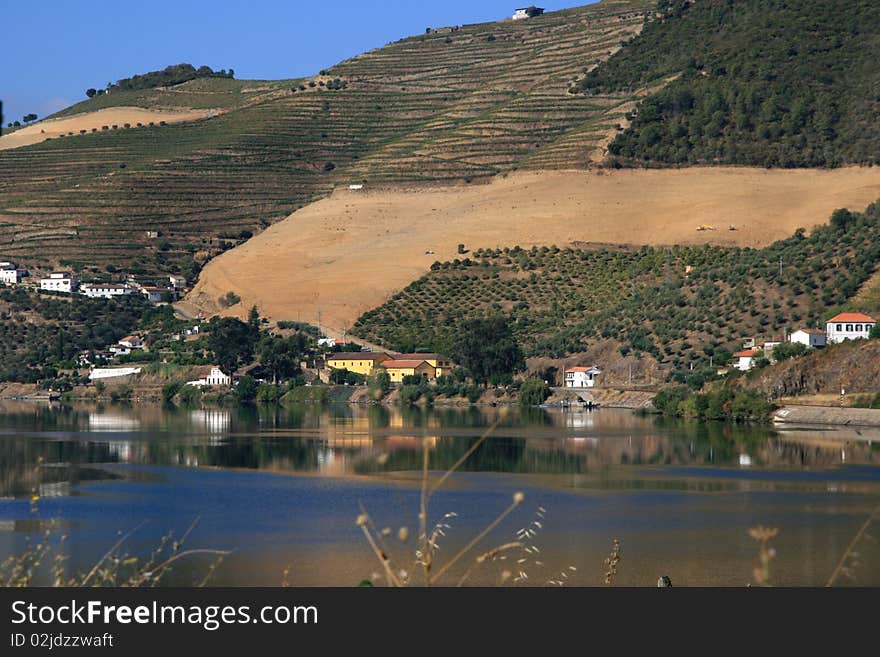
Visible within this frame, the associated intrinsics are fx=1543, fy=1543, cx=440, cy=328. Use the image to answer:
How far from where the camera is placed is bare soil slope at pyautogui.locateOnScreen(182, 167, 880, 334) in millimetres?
135875

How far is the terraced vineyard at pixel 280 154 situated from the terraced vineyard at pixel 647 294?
2812 centimetres

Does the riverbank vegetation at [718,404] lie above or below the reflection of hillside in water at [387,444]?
above

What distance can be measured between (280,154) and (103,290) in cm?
4440

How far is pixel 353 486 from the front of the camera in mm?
46500

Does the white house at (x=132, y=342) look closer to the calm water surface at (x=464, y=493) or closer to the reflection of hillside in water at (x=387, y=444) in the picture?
the reflection of hillside in water at (x=387, y=444)

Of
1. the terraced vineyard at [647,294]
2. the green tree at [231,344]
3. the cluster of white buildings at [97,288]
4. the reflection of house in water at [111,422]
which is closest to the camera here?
the reflection of house in water at [111,422]

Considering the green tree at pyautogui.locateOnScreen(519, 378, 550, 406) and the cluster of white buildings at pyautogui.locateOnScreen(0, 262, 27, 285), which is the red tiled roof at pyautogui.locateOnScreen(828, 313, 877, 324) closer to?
the green tree at pyautogui.locateOnScreen(519, 378, 550, 406)

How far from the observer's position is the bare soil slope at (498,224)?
135875mm

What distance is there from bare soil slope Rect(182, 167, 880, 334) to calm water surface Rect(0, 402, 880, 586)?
58.8 m

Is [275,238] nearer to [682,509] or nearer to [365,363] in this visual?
[365,363]

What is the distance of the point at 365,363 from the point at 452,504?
73735mm

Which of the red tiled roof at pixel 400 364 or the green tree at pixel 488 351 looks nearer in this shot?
the green tree at pixel 488 351

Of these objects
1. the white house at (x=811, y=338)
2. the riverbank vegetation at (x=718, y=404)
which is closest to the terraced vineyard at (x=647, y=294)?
the white house at (x=811, y=338)
